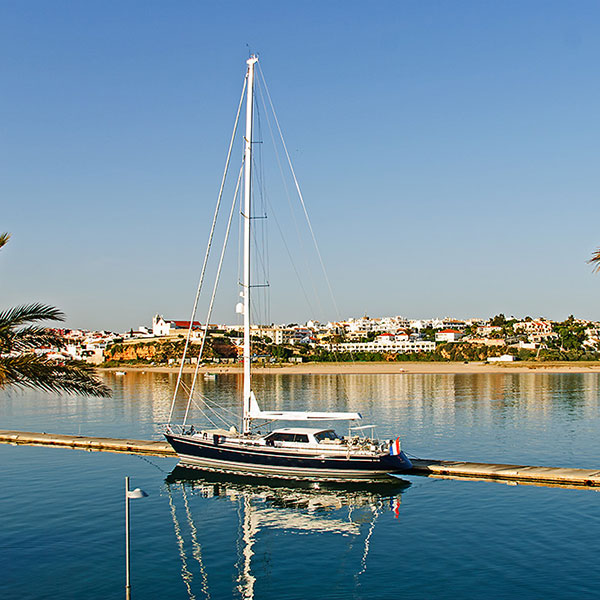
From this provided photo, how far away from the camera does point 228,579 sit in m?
19.2

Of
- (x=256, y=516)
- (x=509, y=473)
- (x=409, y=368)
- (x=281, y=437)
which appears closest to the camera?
(x=256, y=516)

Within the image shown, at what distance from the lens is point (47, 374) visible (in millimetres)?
17281

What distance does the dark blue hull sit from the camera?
1172 inches

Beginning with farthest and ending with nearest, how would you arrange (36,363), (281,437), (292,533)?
(281,437), (292,533), (36,363)

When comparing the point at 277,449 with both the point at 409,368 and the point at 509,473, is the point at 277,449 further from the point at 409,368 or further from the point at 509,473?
the point at 409,368

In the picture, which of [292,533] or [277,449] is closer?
[292,533]

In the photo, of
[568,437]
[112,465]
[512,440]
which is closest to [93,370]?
[112,465]

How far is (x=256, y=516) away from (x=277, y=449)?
4983mm

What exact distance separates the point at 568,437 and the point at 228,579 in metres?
33.7

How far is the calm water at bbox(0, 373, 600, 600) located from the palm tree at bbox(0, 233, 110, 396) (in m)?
5.94

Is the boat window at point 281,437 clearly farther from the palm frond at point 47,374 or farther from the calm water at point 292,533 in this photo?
the palm frond at point 47,374

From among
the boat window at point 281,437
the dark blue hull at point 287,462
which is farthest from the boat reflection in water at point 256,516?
the boat window at point 281,437

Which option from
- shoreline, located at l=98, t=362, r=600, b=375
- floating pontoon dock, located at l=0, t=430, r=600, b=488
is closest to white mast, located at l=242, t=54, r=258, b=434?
floating pontoon dock, located at l=0, t=430, r=600, b=488

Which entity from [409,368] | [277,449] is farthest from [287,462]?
[409,368]
